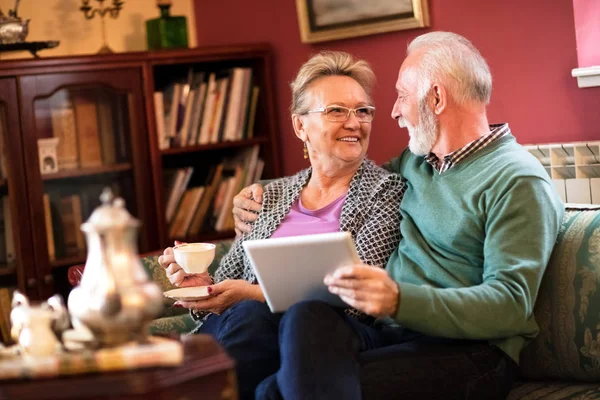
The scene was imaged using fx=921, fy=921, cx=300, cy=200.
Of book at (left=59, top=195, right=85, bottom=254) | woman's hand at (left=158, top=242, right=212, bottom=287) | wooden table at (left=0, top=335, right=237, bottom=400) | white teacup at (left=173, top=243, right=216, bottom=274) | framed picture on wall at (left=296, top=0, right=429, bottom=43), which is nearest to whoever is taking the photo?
wooden table at (left=0, top=335, right=237, bottom=400)

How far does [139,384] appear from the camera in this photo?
1263mm

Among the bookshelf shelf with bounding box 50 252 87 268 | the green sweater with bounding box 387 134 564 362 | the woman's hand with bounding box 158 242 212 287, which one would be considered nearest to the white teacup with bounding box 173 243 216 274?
the woman's hand with bounding box 158 242 212 287

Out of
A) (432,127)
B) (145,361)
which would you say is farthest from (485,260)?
(145,361)

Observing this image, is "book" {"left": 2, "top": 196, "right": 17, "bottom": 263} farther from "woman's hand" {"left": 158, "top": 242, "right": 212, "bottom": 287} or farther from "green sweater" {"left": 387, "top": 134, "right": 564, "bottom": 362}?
"green sweater" {"left": 387, "top": 134, "right": 564, "bottom": 362}

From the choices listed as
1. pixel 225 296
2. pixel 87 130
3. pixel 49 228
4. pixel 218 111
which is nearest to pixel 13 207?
pixel 49 228

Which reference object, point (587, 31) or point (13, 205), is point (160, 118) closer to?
point (13, 205)

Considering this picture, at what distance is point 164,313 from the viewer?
2564 mm

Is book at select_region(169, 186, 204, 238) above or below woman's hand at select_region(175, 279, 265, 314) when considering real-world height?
above

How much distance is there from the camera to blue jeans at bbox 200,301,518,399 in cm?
177

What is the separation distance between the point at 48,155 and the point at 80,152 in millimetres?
131

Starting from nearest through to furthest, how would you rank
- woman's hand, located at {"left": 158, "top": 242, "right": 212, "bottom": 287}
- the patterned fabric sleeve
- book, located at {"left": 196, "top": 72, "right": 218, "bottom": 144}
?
the patterned fabric sleeve
woman's hand, located at {"left": 158, "top": 242, "right": 212, "bottom": 287}
book, located at {"left": 196, "top": 72, "right": 218, "bottom": 144}

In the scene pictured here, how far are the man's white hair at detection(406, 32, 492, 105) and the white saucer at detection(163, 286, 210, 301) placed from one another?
697 millimetres

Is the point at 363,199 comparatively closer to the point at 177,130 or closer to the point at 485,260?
the point at 485,260

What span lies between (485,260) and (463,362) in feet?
0.73
